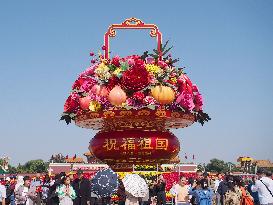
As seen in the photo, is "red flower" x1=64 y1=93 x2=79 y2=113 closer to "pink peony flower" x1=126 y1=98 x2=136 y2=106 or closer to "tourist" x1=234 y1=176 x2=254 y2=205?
"pink peony flower" x1=126 y1=98 x2=136 y2=106

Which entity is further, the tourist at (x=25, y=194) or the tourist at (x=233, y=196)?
the tourist at (x=25, y=194)

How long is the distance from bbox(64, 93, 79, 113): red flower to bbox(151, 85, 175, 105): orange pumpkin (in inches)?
92.7

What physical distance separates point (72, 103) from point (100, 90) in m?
1.17

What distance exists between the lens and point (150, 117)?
1241 cm

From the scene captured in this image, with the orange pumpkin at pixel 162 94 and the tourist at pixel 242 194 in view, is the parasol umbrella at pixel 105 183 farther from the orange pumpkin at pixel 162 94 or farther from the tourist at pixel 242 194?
the tourist at pixel 242 194

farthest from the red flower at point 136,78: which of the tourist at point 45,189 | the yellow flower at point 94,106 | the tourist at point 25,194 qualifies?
the tourist at point 45,189

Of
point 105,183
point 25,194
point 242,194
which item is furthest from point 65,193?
point 242,194

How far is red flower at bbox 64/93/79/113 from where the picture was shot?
13.5 metres

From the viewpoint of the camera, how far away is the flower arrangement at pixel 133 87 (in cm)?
1241

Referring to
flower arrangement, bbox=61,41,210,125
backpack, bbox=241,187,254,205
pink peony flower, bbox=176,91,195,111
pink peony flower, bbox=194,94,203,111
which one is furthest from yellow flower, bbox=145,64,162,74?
backpack, bbox=241,187,254,205

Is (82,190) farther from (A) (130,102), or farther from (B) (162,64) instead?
(B) (162,64)

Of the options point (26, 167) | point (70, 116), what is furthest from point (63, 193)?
point (26, 167)

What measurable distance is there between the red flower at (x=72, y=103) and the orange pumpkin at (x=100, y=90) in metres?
0.69

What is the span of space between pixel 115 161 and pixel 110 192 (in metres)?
2.90
